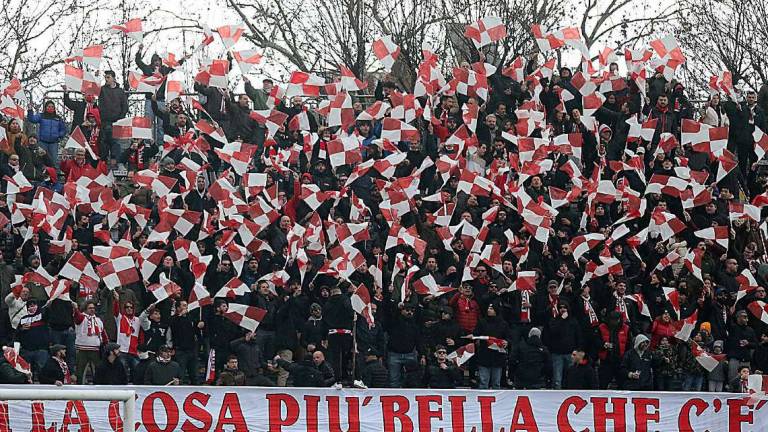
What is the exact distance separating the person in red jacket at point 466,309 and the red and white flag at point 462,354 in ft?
1.01

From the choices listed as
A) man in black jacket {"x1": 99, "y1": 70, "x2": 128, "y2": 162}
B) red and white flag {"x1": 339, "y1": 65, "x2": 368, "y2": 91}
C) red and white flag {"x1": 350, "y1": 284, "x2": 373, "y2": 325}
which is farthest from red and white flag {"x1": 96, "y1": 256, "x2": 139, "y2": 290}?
red and white flag {"x1": 339, "y1": 65, "x2": 368, "y2": 91}

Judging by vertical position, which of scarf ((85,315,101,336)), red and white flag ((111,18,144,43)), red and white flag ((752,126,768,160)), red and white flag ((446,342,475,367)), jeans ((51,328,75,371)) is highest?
red and white flag ((111,18,144,43))

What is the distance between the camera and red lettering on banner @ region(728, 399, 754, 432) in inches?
645

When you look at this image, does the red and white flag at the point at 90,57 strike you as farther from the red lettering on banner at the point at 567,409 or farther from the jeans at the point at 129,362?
the red lettering on banner at the point at 567,409

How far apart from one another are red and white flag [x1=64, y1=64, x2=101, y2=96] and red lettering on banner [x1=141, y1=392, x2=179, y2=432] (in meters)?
6.56

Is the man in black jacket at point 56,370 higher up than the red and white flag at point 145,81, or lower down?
lower down

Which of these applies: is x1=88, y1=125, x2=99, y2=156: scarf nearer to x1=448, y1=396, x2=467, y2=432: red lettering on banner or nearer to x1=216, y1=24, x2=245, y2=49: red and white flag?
x1=216, y1=24, x2=245, y2=49: red and white flag

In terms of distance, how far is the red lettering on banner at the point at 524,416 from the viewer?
53.3 feet

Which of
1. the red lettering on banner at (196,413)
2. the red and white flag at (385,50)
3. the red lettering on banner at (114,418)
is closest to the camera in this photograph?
the red lettering on banner at (114,418)

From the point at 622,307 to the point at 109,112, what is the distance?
7.78 m

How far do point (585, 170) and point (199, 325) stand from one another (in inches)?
230

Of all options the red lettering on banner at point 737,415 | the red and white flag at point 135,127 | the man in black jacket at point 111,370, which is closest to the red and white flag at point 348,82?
the red and white flag at point 135,127

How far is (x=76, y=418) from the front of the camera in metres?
14.9

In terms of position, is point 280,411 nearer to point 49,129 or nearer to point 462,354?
point 462,354
